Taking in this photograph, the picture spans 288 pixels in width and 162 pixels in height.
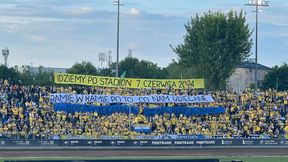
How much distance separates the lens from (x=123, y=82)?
242ft

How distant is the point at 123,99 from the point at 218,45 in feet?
63.3

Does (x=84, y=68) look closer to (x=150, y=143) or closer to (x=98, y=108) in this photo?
(x=98, y=108)

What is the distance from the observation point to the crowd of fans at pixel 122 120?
64.3 metres

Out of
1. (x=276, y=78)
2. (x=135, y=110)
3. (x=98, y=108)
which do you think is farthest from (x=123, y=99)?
(x=276, y=78)

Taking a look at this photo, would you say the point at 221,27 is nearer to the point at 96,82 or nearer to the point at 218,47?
the point at 218,47

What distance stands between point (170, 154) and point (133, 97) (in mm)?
15023

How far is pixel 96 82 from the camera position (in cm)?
7362

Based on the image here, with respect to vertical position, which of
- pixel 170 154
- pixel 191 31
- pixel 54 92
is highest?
pixel 191 31

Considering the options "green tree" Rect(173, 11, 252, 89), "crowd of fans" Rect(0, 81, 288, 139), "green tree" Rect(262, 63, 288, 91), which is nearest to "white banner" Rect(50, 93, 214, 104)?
"crowd of fans" Rect(0, 81, 288, 139)

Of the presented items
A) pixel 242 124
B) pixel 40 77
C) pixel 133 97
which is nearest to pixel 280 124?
pixel 242 124

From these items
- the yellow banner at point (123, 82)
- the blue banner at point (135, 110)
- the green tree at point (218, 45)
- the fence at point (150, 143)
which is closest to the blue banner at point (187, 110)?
the blue banner at point (135, 110)

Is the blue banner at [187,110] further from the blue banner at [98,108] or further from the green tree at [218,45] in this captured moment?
the green tree at [218,45]

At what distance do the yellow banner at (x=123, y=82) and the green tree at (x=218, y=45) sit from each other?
480 inches

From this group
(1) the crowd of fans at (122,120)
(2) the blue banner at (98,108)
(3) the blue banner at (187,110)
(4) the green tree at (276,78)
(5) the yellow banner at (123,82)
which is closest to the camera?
(1) the crowd of fans at (122,120)
